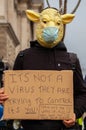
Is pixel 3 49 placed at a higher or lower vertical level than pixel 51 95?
lower

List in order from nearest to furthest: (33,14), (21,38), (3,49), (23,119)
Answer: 1. (23,119)
2. (33,14)
3. (3,49)
4. (21,38)

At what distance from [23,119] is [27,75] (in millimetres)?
408

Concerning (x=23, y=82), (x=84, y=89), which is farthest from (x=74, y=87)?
(x=23, y=82)

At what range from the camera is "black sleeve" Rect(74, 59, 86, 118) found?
6.64 m

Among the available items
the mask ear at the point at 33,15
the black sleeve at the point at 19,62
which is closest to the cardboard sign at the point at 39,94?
the black sleeve at the point at 19,62

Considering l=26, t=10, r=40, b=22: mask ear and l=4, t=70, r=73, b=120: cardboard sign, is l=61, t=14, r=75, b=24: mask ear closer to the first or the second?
l=26, t=10, r=40, b=22: mask ear

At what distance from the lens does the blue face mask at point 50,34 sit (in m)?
6.64

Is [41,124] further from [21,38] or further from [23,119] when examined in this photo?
[21,38]

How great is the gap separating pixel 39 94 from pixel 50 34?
58 cm

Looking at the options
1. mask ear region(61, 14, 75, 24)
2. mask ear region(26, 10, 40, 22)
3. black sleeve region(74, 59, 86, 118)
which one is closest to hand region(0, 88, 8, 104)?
black sleeve region(74, 59, 86, 118)

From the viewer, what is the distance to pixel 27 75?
258 inches

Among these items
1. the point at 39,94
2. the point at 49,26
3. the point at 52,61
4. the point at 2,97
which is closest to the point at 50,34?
the point at 49,26

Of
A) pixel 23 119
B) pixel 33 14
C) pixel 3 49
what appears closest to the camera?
pixel 23 119

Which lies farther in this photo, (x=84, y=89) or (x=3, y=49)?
(x=3, y=49)
